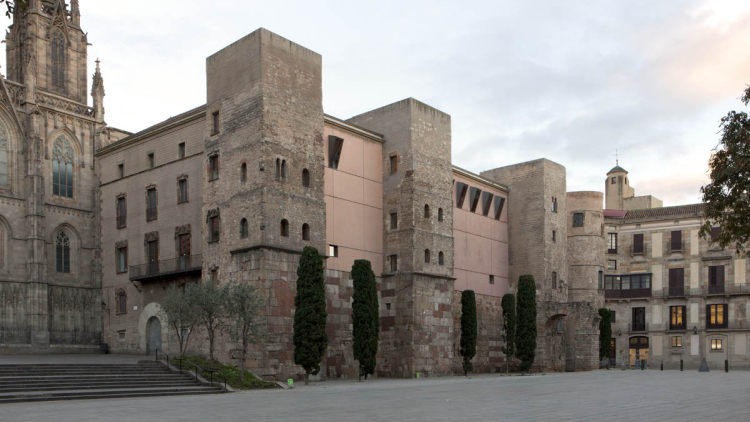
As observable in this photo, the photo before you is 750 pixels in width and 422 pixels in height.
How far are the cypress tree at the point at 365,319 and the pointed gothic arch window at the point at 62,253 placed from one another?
1779 centimetres

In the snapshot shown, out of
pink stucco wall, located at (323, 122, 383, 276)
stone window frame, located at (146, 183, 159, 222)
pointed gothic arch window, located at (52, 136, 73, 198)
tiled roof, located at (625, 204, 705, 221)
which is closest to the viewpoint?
pink stucco wall, located at (323, 122, 383, 276)

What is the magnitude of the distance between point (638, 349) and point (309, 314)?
138 ft

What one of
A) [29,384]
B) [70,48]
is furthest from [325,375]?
[70,48]

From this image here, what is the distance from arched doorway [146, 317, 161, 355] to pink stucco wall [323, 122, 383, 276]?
898cm

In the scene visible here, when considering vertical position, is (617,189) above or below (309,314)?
above

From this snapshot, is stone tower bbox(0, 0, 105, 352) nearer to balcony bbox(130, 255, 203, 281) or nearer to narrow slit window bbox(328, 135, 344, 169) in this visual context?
balcony bbox(130, 255, 203, 281)

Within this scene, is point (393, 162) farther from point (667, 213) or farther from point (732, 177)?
point (667, 213)

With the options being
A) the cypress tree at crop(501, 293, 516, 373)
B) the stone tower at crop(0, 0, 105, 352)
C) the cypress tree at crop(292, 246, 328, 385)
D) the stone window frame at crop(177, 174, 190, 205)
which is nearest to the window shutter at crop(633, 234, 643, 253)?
the cypress tree at crop(501, 293, 516, 373)

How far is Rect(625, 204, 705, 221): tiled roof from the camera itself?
64000 mm

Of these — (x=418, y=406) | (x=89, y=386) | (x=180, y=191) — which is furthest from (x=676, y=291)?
(x=89, y=386)

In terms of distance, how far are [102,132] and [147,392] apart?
78.5ft

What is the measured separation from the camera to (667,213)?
65.5 metres

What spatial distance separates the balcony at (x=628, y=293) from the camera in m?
65.4

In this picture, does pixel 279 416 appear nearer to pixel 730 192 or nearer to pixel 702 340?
pixel 730 192
